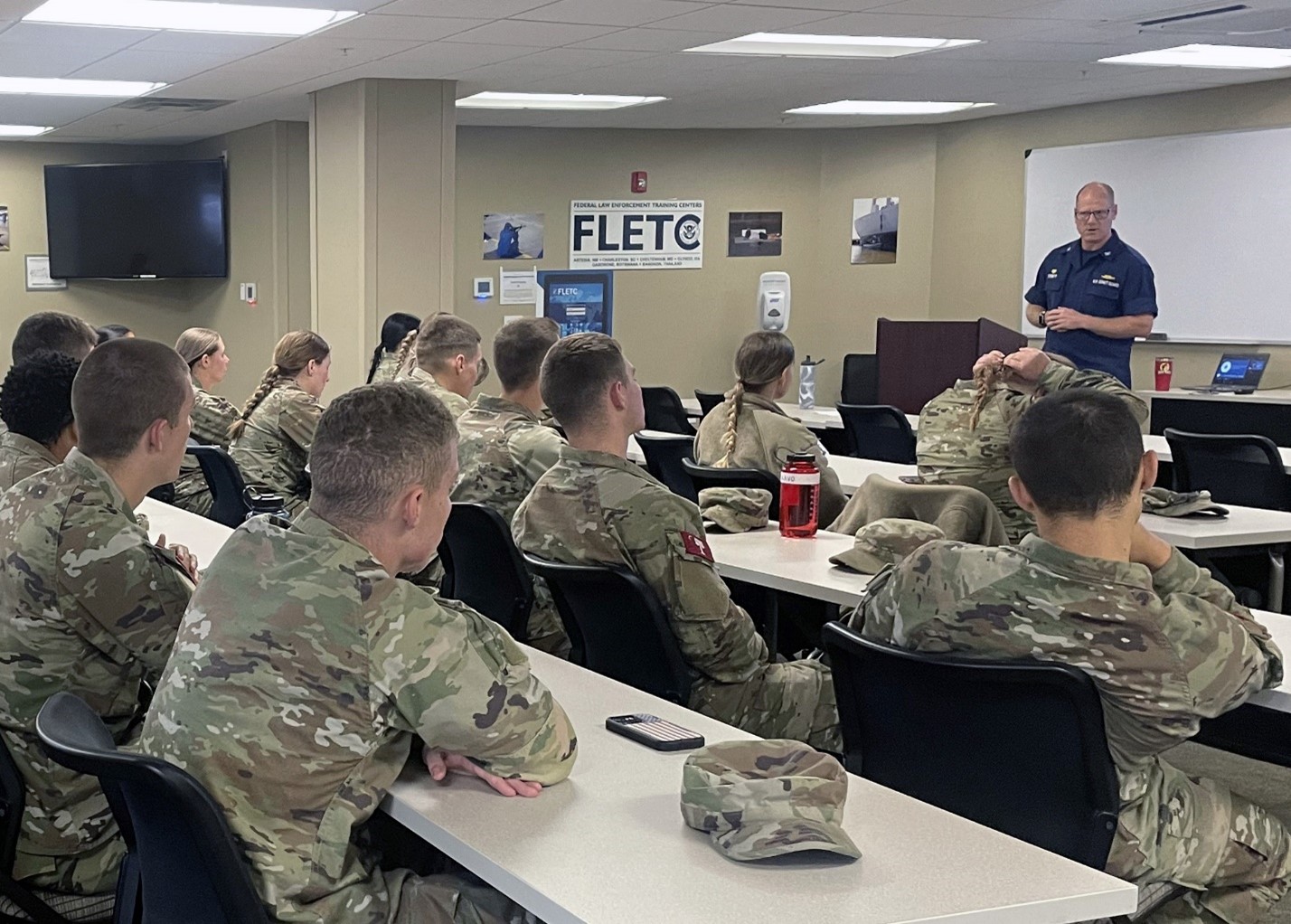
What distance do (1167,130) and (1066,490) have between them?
24.9 ft

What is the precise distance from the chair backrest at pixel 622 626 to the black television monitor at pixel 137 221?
9.38 metres

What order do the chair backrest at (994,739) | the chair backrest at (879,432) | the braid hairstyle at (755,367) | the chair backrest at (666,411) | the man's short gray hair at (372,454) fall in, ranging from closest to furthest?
the man's short gray hair at (372,454) < the chair backrest at (994,739) < the braid hairstyle at (755,367) < the chair backrest at (879,432) < the chair backrest at (666,411)

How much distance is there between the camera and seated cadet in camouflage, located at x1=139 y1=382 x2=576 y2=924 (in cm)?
184

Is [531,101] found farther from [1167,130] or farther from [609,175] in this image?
[1167,130]

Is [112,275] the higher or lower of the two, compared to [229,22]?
lower

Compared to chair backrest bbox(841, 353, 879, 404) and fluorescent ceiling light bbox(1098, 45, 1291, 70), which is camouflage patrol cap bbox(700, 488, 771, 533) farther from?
chair backrest bbox(841, 353, 879, 404)

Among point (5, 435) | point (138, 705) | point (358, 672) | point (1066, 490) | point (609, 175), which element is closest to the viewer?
point (358, 672)

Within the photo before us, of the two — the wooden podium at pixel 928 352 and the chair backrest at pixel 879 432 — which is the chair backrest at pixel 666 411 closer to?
the chair backrest at pixel 879 432

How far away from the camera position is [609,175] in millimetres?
11039

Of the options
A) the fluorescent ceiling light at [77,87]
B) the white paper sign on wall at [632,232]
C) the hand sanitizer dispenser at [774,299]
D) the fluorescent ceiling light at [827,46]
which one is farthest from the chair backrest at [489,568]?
the hand sanitizer dispenser at [774,299]

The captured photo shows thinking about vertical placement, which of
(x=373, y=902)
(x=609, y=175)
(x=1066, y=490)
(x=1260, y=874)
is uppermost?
(x=609, y=175)

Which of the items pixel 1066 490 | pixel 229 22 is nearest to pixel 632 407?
pixel 1066 490

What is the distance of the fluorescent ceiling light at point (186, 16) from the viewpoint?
6094 mm

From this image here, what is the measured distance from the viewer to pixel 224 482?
17.3ft
